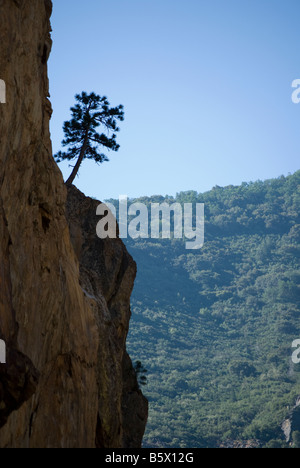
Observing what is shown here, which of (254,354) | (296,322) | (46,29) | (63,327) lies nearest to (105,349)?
(63,327)

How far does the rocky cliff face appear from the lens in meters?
13.0

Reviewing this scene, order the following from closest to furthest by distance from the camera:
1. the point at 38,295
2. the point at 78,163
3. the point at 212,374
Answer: the point at 38,295, the point at 78,163, the point at 212,374

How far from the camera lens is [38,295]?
611 inches

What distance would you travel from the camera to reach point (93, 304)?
22312 millimetres

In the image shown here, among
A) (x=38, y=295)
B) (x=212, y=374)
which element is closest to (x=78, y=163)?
(x=38, y=295)

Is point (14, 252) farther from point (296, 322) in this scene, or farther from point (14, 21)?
point (296, 322)

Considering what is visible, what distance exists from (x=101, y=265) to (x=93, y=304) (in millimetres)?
7415

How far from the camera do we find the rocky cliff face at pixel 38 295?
13047 mm

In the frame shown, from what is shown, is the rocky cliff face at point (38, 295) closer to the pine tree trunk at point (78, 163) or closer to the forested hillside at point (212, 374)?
the pine tree trunk at point (78, 163)

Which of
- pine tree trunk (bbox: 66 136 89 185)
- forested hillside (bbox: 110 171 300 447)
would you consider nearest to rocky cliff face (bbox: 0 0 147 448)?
pine tree trunk (bbox: 66 136 89 185)

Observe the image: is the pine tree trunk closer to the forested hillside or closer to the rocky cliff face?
the rocky cliff face

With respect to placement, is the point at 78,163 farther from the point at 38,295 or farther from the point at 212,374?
the point at 212,374

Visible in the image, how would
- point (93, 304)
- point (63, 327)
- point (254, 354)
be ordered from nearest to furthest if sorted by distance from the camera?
1. point (63, 327)
2. point (93, 304)
3. point (254, 354)

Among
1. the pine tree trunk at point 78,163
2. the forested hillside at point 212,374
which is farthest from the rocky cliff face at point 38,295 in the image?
the forested hillside at point 212,374
